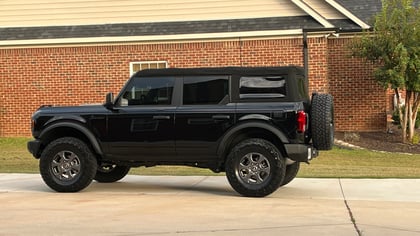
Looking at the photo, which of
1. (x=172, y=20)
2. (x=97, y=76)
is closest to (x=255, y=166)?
(x=172, y=20)

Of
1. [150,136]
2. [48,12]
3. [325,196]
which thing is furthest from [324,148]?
[48,12]

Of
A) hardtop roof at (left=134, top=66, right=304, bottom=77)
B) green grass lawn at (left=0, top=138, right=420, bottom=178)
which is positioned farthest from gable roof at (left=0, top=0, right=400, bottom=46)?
hardtop roof at (left=134, top=66, right=304, bottom=77)

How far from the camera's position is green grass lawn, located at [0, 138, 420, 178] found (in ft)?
40.0

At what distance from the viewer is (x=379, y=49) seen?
53.4 feet

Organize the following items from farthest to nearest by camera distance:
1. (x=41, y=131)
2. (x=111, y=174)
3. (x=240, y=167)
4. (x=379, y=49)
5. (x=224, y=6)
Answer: (x=224, y=6), (x=379, y=49), (x=111, y=174), (x=41, y=131), (x=240, y=167)

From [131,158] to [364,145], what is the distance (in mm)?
9539

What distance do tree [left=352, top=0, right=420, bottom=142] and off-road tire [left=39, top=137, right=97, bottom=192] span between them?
953 centimetres

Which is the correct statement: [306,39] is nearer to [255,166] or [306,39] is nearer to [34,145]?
[255,166]

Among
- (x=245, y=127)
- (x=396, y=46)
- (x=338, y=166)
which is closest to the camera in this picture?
(x=245, y=127)

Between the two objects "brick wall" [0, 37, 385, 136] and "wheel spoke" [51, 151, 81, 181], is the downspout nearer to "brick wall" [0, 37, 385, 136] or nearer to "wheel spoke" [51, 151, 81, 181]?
"brick wall" [0, 37, 385, 136]

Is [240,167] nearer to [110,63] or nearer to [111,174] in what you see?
[111,174]

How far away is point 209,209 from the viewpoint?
7.96 metres

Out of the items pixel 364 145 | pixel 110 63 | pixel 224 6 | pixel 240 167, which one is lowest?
pixel 364 145

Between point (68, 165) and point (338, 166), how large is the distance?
669 centimetres
